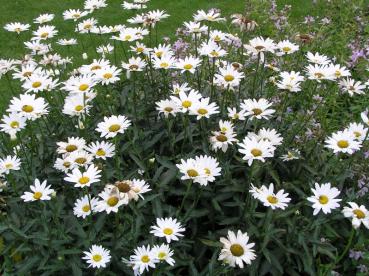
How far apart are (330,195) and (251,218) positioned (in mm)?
420

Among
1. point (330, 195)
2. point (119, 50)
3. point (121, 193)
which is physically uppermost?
point (121, 193)

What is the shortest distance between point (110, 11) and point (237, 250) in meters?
5.77

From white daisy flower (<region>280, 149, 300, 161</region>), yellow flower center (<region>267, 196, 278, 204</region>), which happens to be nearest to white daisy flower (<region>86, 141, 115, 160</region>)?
yellow flower center (<region>267, 196, 278, 204</region>)

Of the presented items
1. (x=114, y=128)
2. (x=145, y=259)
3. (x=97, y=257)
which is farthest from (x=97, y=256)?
(x=114, y=128)

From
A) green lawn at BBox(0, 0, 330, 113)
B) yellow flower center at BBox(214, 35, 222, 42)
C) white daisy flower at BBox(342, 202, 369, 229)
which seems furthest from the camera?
green lawn at BBox(0, 0, 330, 113)

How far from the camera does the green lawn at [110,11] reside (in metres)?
6.82

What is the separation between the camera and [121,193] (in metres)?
2.30

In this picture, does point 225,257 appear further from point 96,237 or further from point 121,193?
point 96,237

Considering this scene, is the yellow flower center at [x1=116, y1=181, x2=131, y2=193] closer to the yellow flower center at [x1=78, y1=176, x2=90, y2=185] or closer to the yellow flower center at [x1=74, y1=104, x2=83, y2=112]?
the yellow flower center at [x1=78, y1=176, x2=90, y2=185]

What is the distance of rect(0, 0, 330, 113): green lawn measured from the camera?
6.82 meters

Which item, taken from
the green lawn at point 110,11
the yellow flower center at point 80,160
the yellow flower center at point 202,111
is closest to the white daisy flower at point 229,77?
the yellow flower center at point 202,111

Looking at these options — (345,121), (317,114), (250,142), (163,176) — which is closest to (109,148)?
(163,176)

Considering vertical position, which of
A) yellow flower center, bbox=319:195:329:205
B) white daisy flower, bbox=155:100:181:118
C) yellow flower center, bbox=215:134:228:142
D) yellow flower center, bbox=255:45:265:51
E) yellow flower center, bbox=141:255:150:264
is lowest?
yellow flower center, bbox=141:255:150:264

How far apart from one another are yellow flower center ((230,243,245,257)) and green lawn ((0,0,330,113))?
15.5 feet
